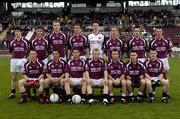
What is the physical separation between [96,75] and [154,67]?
1372mm

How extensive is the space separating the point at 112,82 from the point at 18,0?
125ft

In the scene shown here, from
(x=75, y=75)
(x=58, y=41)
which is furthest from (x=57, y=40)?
(x=75, y=75)

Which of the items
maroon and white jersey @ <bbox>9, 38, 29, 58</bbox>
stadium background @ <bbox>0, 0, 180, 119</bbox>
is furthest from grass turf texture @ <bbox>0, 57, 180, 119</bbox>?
stadium background @ <bbox>0, 0, 180, 119</bbox>

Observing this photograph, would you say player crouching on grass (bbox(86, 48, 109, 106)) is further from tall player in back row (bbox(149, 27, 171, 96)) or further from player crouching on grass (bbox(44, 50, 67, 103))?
tall player in back row (bbox(149, 27, 171, 96))

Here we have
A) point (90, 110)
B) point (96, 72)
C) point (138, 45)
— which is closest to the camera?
point (90, 110)

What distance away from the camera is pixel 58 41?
1097 cm

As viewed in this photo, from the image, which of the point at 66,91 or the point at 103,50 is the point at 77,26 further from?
the point at 66,91

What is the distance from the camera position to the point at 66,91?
989cm

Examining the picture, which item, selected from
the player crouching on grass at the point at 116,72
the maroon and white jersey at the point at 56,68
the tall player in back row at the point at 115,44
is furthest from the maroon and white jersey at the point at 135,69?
the maroon and white jersey at the point at 56,68

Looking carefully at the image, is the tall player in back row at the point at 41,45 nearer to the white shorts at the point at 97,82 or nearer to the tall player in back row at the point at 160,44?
the white shorts at the point at 97,82

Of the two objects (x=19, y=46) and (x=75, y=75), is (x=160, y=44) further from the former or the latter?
(x=19, y=46)

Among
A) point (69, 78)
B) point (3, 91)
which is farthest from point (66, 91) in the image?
point (3, 91)

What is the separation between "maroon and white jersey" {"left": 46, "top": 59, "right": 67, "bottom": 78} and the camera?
33.4 ft

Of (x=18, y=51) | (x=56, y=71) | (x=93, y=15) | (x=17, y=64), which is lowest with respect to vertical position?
(x=56, y=71)
